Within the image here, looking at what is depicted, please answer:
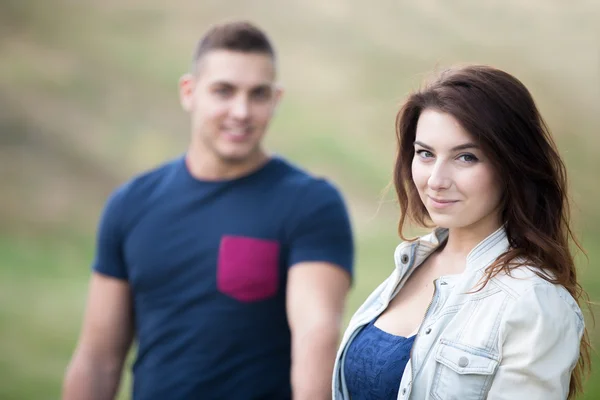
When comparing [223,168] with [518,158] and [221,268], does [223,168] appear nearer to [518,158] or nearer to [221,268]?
[221,268]

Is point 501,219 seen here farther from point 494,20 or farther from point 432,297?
point 494,20

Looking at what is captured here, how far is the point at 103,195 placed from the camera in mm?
5902

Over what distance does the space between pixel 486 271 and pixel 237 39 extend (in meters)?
1.13

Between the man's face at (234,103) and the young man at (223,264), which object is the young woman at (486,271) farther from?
the man's face at (234,103)

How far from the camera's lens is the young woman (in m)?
1.29

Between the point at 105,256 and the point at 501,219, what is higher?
the point at 501,219

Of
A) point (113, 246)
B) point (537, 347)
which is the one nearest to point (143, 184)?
point (113, 246)

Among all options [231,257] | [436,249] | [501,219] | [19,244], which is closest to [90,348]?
[231,257]

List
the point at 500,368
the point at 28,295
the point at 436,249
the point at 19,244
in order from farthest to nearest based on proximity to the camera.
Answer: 1. the point at 19,244
2. the point at 28,295
3. the point at 436,249
4. the point at 500,368

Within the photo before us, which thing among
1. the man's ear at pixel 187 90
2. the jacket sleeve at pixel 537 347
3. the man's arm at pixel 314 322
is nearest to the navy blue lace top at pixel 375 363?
the jacket sleeve at pixel 537 347

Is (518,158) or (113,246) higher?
(518,158)

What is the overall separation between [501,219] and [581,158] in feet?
13.8

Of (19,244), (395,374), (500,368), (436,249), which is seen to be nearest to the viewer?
(500,368)

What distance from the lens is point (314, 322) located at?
2.04 meters
